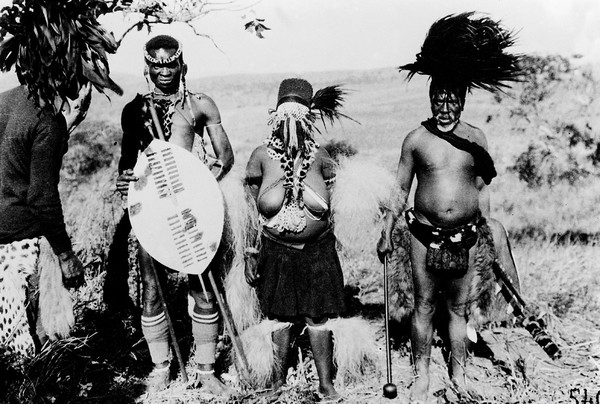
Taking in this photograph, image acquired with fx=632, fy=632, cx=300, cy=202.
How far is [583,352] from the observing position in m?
4.98

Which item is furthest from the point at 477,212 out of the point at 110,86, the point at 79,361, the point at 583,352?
the point at 79,361

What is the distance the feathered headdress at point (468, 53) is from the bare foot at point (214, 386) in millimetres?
2510

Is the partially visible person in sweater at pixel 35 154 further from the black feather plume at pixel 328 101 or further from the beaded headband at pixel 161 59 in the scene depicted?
the black feather plume at pixel 328 101

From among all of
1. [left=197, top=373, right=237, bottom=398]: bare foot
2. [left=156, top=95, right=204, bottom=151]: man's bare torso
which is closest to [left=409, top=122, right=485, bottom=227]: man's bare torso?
[left=156, top=95, right=204, bottom=151]: man's bare torso

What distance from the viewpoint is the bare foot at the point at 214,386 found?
4.38m

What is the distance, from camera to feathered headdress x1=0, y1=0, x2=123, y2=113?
3330 millimetres

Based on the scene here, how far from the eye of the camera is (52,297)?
3.75m

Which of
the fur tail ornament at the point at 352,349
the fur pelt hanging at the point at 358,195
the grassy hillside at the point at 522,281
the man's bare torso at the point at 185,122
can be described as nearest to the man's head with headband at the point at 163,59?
the man's bare torso at the point at 185,122

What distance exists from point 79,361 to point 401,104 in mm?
17558

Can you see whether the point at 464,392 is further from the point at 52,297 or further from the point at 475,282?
the point at 52,297

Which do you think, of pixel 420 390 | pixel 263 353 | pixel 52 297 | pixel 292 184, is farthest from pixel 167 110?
pixel 420 390

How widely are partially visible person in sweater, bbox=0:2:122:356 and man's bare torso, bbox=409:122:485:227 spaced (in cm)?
186

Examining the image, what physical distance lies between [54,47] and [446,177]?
234 cm

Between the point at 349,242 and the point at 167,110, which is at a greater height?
the point at 167,110
